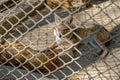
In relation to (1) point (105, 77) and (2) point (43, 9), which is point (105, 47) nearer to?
(1) point (105, 77)

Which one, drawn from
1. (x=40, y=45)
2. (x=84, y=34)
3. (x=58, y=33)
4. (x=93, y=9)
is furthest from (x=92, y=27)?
(x=93, y=9)

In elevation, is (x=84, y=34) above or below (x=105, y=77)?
above

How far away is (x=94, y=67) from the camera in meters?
3.35

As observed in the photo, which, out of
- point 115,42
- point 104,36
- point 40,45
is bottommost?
point 115,42

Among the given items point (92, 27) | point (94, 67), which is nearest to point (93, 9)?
point (92, 27)

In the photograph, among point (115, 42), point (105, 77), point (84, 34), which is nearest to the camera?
point (105, 77)

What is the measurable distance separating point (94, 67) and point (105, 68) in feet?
0.39

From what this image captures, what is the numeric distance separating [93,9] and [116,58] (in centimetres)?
116

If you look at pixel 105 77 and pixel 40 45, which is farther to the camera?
pixel 40 45

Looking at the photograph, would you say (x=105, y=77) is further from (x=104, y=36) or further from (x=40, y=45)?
(x=40, y=45)

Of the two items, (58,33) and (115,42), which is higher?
(58,33)

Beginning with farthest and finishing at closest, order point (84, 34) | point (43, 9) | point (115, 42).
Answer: point (43, 9)
point (115, 42)
point (84, 34)

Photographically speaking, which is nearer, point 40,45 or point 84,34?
point 84,34

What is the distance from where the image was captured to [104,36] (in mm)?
3520
